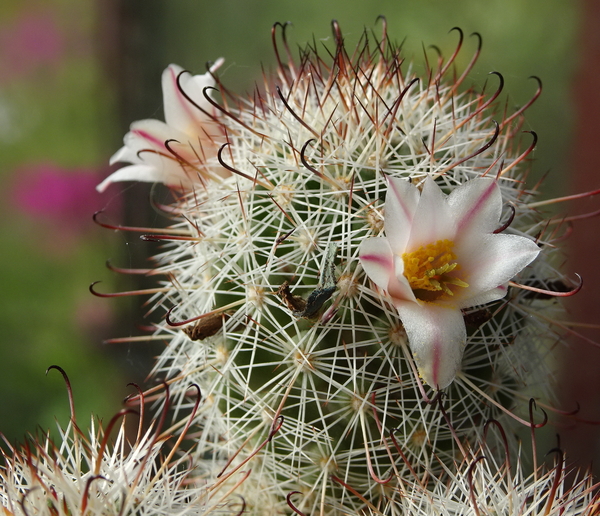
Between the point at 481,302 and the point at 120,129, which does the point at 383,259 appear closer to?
the point at 481,302

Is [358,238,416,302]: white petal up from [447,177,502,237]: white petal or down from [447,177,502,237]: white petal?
down

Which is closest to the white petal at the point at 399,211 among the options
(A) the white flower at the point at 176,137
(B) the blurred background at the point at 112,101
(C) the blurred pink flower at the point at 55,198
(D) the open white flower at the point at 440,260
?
(D) the open white flower at the point at 440,260

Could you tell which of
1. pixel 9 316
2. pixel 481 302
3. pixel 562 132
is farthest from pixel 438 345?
pixel 9 316

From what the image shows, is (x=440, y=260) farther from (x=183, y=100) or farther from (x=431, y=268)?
(x=183, y=100)

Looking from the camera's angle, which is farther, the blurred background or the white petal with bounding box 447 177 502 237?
the blurred background

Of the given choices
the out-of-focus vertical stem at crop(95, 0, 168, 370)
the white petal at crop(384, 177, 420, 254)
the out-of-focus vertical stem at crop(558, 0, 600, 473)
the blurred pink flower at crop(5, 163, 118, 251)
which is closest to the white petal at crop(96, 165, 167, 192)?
the white petal at crop(384, 177, 420, 254)

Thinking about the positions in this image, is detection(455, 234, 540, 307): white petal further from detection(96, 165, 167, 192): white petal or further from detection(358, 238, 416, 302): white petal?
detection(96, 165, 167, 192): white petal

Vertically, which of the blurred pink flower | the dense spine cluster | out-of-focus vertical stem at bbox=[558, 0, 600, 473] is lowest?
the blurred pink flower
